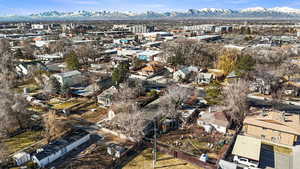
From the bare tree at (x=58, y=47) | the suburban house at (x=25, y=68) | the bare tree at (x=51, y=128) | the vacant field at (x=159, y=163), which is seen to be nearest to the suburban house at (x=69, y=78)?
the suburban house at (x=25, y=68)

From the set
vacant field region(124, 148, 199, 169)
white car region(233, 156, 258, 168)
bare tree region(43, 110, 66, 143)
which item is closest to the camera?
white car region(233, 156, 258, 168)

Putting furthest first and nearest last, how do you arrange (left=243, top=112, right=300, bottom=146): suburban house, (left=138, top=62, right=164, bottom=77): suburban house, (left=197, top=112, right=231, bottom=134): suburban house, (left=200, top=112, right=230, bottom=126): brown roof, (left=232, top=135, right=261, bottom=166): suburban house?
(left=138, top=62, right=164, bottom=77): suburban house, (left=200, top=112, right=230, bottom=126): brown roof, (left=197, top=112, right=231, bottom=134): suburban house, (left=243, top=112, right=300, bottom=146): suburban house, (left=232, top=135, right=261, bottom=166): suburban house

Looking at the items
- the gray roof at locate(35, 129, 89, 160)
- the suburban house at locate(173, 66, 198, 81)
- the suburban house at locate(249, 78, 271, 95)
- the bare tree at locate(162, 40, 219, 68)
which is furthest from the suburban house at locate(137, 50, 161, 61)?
the gray roof at locate(35, 129, 89, 160)

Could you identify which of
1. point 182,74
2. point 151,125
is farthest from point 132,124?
point 182,74

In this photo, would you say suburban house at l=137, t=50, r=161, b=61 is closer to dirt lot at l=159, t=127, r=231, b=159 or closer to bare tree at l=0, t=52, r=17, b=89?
bare tree at l=0, t=52, r=17, b=89

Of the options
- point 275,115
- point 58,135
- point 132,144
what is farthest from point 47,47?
point 275,115
